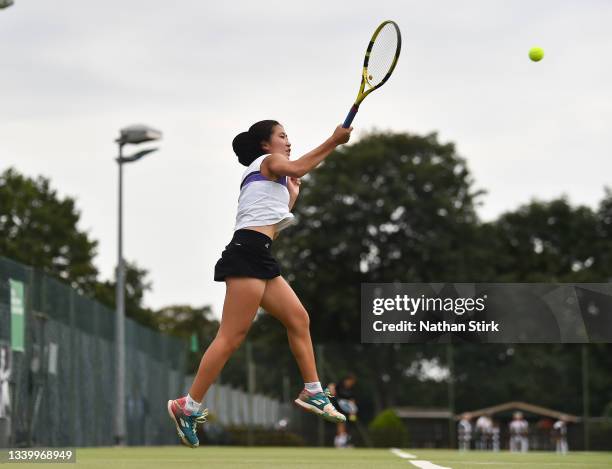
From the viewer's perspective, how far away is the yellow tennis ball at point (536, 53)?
13305 mm

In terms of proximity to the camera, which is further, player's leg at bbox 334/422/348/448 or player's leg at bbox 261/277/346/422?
player's leg at bbox 334/422/348/448

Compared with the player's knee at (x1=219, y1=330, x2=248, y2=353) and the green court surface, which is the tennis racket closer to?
the player's knee at (x1=219, y1=330, x2=248, y2=353)

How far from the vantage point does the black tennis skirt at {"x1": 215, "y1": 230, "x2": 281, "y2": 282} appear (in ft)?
26.1

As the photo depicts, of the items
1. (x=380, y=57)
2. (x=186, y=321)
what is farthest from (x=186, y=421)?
(x=186, y=321)

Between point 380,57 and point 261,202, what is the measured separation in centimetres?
153

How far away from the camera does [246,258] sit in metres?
7.99

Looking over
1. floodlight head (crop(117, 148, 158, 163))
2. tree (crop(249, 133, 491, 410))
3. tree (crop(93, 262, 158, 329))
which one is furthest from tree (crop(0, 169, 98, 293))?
floodlight head (crop(117, 148, 158, 163))

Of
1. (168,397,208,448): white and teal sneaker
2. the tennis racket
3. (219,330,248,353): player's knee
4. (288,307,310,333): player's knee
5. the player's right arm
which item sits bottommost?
(168,397,208,448): white and teal sneaker

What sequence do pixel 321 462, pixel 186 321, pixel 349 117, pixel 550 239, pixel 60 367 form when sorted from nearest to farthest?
1. pixel 349 117
2. pixel 321 462
3. pixel 60 367
4. pixel 550 239
5. pixel 186 321

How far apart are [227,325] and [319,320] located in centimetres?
4412

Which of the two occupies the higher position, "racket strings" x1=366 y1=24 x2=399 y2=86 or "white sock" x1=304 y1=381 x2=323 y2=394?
"racket strings" x1=366 y1=24 x2=399 y2=86

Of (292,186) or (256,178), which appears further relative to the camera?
(292,186)

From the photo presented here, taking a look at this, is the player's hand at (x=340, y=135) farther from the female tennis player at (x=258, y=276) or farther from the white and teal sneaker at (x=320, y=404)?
the white and teal sneaker at (x=320, y=404)

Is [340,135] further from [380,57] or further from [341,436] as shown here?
[341,436]
